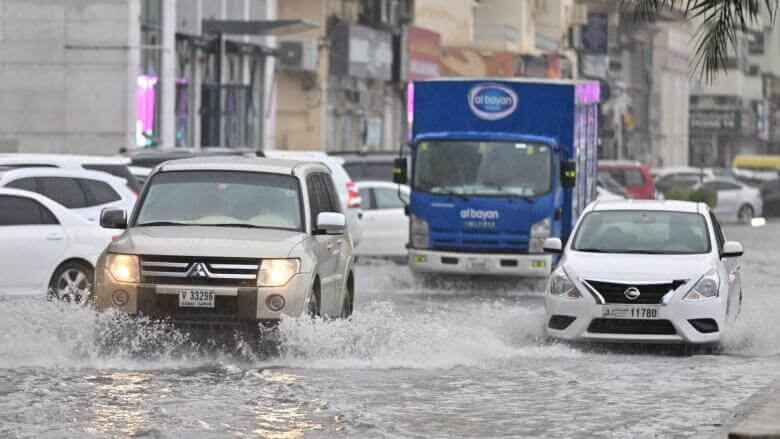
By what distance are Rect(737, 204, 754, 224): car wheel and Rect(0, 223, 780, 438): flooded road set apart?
1579 inches

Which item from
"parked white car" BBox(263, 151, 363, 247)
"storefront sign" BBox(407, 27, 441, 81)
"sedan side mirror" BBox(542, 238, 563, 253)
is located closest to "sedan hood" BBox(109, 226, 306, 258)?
"sedan side mirror" BBox(542, 238, 563, 253)

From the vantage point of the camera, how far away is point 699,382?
14.5m

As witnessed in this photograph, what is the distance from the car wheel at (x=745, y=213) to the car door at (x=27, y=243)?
40.2 metres

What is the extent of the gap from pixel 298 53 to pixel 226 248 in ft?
148

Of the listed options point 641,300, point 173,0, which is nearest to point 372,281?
point 641,300

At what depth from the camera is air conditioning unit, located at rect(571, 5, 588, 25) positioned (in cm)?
10150

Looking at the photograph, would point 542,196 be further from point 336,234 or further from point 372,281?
point 336,234

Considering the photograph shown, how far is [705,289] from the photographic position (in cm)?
1683

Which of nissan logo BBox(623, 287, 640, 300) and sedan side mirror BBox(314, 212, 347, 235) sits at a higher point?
sedan side mirror BBox(314, 212, 347, 235)

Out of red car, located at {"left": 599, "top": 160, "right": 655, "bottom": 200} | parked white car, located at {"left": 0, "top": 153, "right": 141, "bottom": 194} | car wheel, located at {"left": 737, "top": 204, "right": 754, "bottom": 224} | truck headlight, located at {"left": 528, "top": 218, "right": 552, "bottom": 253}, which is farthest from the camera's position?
car wheel, located at {"left": 737, "top": 204, "right": 754, "bottom": 224}

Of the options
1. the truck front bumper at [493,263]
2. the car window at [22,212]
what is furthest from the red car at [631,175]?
the car window at [22,212]

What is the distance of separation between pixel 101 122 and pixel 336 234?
30.2 metres

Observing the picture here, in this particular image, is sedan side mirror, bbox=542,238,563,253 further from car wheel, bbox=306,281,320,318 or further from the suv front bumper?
the suv front bumper

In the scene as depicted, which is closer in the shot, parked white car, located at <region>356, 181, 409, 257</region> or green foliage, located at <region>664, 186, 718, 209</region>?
parked white car, located at <region>356, 181, 409, 257</region>
